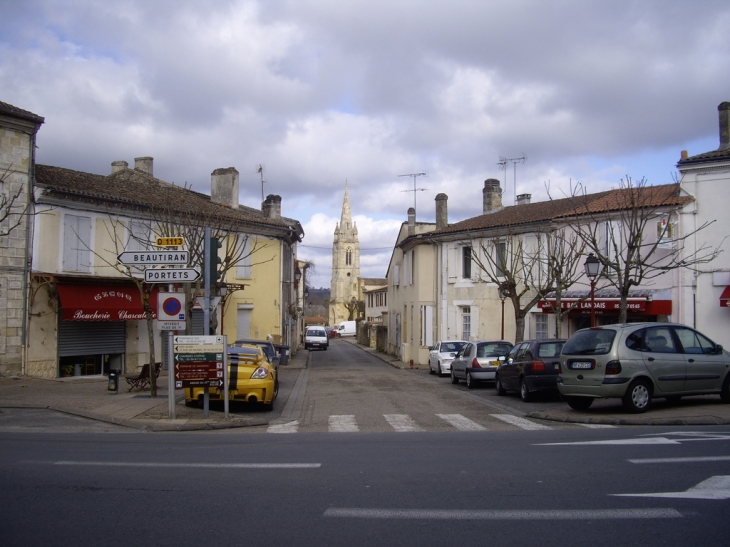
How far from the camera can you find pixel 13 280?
2228 cm

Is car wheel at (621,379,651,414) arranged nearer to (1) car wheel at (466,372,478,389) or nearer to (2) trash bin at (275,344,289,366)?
(1) car wheel at (466,372,478,389)

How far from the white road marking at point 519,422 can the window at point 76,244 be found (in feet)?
55.6

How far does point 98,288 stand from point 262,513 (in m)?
20.8

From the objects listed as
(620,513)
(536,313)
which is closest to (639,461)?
(620,513)

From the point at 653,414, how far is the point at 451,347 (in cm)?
1717

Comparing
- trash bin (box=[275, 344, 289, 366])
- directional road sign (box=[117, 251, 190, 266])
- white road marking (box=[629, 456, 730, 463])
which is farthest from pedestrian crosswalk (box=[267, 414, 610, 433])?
trash bin (box=[275, 344, 289, 366])

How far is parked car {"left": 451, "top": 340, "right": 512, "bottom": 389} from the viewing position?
21.4 meters

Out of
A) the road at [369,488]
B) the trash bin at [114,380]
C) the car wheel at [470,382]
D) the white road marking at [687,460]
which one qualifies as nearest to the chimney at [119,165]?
the trash bin at [114,380]

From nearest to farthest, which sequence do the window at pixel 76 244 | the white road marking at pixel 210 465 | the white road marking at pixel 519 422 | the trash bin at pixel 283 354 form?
the white road marking at pixel 210 465 → the white road marking at pixel 519 422 → the window at pixel 76 244 → the trash bin at pixel 283 354

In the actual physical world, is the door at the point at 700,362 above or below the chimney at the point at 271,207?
below

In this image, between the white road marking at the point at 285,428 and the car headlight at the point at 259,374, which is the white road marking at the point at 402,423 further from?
the car headlight at the point at 259,374

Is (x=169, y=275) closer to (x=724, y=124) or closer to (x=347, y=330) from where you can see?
(x=724, y=124)

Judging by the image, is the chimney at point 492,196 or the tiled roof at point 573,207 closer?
the tiled roof at point 573,207

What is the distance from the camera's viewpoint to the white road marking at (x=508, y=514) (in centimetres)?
588
